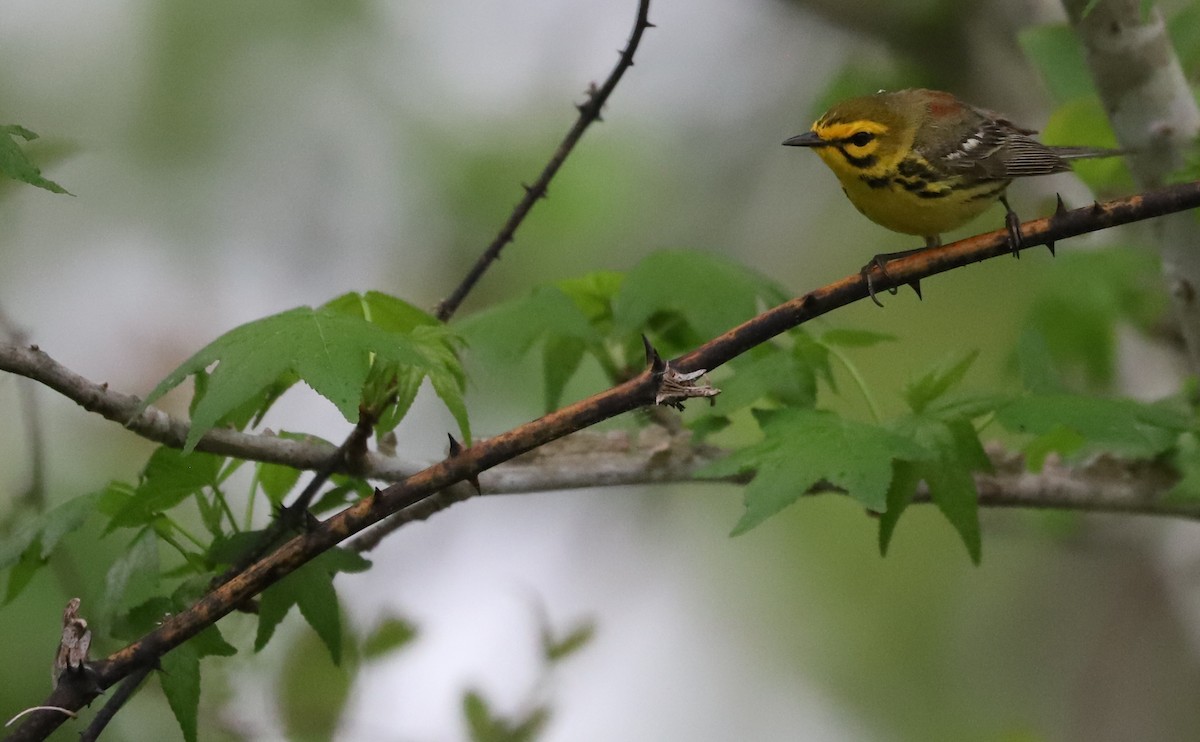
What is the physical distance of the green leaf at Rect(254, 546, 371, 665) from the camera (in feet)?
3.39

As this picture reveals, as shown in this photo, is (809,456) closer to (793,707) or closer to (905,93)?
(905,93)

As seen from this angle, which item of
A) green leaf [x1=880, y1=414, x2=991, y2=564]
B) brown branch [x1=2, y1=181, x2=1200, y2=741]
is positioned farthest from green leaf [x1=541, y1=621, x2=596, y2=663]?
brown branch [x1=2, y1=181, x2=1200, y2=741]

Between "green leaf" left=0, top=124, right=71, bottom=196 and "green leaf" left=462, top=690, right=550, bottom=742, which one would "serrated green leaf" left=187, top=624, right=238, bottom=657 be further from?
"green leaf" left=462, top=690, right=550, bottom=742

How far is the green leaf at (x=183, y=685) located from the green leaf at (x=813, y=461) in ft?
1.57

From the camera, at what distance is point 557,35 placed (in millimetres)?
2961

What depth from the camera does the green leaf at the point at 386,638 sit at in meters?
1.46

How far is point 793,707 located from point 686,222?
1329 millimetres

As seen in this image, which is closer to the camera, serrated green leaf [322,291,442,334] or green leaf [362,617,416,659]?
serrated green leaf [322,291,442,334]

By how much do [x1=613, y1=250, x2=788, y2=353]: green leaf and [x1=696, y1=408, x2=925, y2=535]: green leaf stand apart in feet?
0.71

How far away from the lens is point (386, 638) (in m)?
1.46

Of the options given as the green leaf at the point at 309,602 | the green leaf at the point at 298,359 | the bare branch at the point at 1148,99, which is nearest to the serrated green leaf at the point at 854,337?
the bare branch at the point at 1148,99

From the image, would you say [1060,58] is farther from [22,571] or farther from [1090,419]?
[22,571]

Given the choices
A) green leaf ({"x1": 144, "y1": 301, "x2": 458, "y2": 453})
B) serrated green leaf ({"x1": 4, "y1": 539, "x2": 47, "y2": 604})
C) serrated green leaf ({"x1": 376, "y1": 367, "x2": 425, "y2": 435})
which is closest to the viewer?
green leaf ({"x1": 144, "y1": 301, "x2": 458, "y2": 453})

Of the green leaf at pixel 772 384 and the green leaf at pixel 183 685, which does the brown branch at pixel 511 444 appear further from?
the green leaf at pixel 772 384
